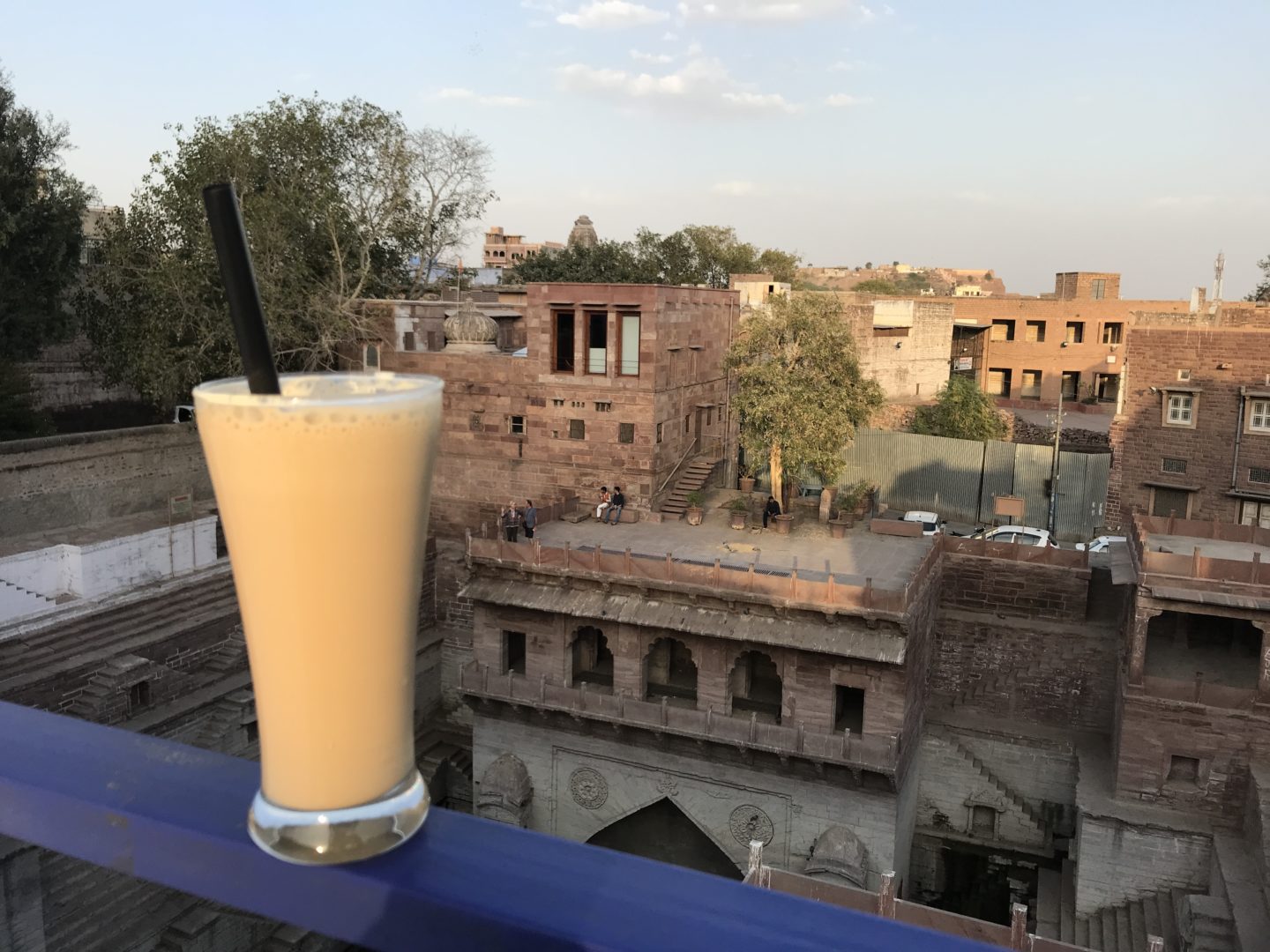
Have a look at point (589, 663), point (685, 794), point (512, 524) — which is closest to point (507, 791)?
point (589, 663)

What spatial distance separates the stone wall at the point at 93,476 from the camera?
71.7 feet

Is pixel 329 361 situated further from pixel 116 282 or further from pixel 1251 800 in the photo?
pixel 1251 800

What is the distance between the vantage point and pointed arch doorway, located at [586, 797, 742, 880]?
19344 mm

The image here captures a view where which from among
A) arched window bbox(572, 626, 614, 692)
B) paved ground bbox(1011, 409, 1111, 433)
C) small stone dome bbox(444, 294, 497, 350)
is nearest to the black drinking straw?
→ arched window bbox(572, 626, 614, 692)

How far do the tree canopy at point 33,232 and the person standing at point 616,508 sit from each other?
49.0ft

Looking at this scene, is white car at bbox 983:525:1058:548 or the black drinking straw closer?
the black drinking straw

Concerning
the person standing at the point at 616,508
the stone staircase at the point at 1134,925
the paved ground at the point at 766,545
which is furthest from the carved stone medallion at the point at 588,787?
the stone staircase at the point at 1134,925

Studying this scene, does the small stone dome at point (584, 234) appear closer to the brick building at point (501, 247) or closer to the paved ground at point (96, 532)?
the paved ground at point (96, 532)

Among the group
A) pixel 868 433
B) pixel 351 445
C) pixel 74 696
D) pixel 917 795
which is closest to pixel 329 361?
pixel 74 696

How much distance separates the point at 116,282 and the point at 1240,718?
87.9 ft

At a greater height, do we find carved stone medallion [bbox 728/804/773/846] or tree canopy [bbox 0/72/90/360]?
tree canopy [bbox 0/72/90/360]

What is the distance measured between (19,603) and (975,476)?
23.7 meters

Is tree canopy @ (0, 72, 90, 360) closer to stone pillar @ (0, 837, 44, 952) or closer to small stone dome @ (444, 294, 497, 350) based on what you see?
small stone dome @ (444, 294, 497, 350)

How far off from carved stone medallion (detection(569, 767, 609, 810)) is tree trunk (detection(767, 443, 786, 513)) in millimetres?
7144
